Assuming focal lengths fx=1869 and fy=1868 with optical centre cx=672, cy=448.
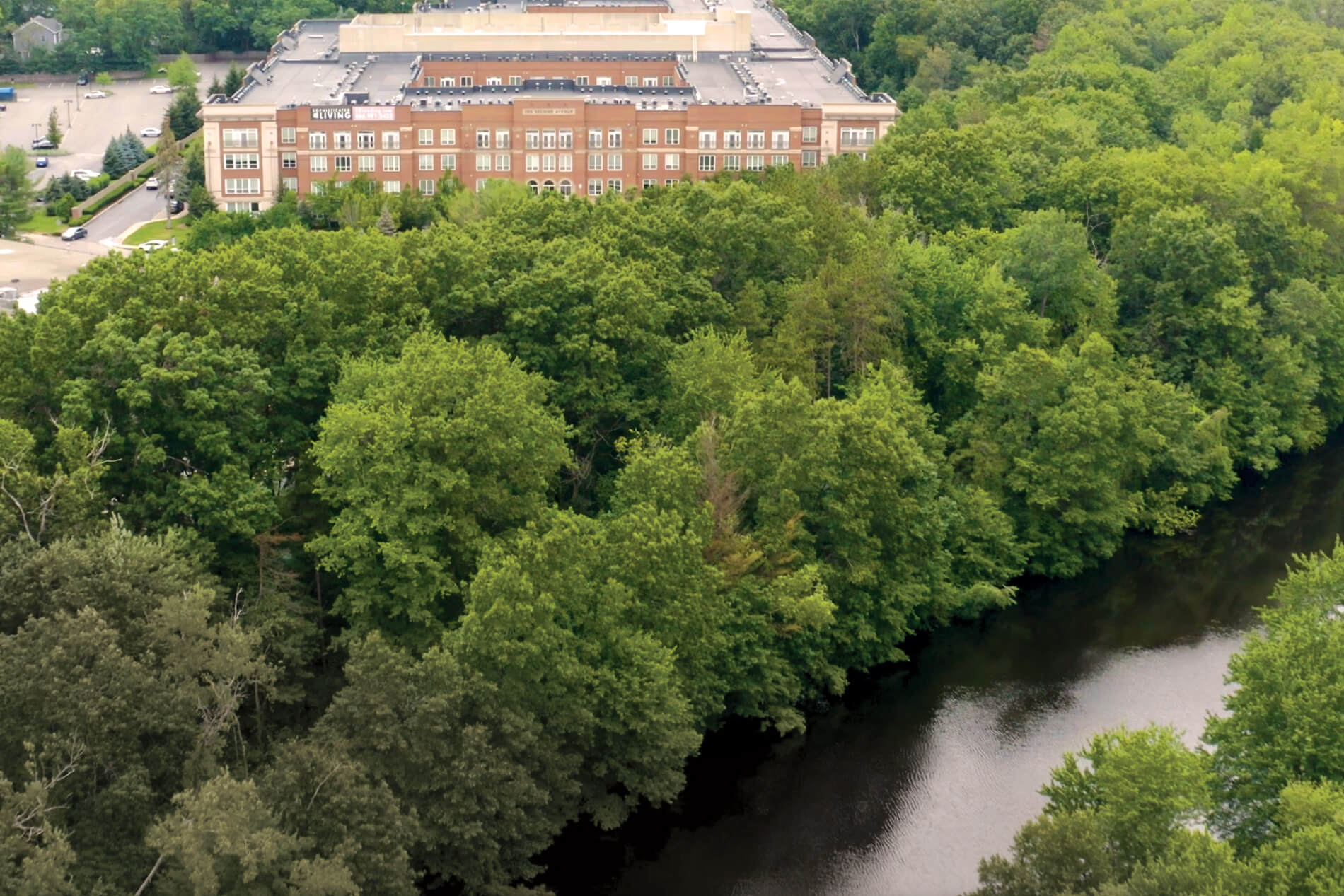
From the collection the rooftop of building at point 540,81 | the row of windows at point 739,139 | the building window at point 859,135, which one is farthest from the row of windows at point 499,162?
the building window at point 859,135

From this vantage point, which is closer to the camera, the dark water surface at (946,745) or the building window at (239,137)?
the dark water surface at (946,745)

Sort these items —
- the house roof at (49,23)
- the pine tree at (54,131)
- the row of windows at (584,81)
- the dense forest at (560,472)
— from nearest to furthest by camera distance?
the dense forest at (560,472) → the row of windows at (584,81) → the pine tree at (54,131) → the house roof at (49,23)

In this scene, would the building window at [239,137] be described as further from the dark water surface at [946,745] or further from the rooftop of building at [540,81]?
the dark water surface at [946,745]

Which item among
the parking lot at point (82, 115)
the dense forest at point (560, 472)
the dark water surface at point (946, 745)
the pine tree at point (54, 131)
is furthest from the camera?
the pine tree at point (54, 131)

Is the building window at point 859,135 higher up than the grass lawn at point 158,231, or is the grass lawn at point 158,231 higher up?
the building window at point 859,135

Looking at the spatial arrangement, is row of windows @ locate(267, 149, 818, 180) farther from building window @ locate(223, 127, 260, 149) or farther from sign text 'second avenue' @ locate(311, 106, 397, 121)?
sign text 'second avenue' @ locate(311, 106, 397, 121)

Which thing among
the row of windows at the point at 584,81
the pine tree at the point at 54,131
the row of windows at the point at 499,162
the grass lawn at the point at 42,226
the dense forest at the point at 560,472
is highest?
the dense forest at the point at 560,472

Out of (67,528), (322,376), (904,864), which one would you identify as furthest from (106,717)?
(904,864)

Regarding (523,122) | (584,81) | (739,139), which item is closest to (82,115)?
(584,81)
